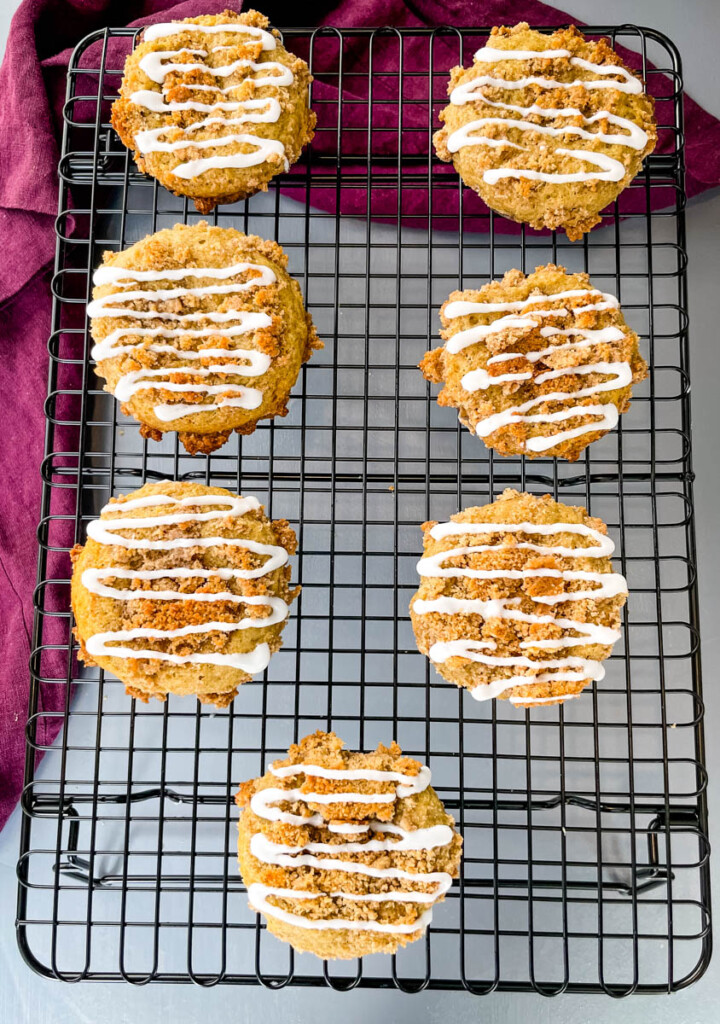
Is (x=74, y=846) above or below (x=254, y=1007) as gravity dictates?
above

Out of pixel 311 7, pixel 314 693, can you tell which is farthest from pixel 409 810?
pixel 311 7

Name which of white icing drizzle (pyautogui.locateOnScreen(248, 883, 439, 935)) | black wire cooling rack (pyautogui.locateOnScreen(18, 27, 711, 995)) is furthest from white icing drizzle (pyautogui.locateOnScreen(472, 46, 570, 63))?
white icing drizzle (pyautogui.locateOnScreen(248, 883, 439, 935))

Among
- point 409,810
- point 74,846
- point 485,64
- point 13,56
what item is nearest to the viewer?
point 409,810

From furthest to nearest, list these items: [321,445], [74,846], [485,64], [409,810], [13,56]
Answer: [321,445] → [13,56] → [74,846] → [485,64] → [409,810]

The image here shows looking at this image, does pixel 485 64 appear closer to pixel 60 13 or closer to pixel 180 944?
pixel 60 13

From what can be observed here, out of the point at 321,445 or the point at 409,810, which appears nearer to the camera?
the point at 409,810

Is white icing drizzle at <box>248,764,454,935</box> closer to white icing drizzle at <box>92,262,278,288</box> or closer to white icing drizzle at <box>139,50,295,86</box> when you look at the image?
white icing drizzle at <box>92,262,278,288</box>

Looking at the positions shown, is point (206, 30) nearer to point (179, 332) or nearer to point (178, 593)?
point (179, 332)

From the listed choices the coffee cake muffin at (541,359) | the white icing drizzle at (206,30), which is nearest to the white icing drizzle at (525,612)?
the coffee cake muffin at (541,359)
